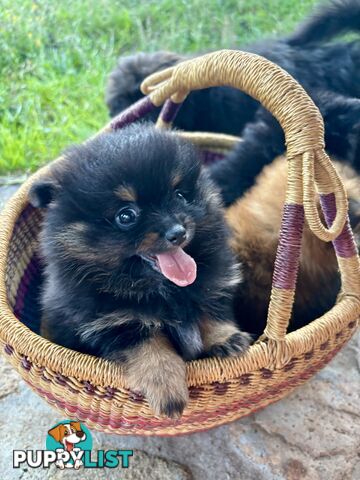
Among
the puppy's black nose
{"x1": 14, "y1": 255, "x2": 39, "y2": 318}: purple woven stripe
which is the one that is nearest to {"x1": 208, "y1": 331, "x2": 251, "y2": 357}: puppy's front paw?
the puppy's black nose

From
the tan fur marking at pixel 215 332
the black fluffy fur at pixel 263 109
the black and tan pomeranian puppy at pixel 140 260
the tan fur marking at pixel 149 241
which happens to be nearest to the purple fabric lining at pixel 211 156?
the black fluffy fur at pixel 263 109

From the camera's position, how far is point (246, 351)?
1330 mm

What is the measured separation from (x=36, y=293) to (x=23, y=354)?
0.60 m

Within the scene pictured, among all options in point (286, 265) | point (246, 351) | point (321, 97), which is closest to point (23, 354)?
point (246, 351)

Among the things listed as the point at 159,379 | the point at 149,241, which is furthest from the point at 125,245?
the point at 159,379

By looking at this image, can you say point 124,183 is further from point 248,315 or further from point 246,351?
point 248,315

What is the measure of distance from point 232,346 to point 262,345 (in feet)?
0.26

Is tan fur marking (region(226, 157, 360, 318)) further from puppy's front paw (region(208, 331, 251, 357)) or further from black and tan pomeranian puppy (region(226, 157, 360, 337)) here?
puppy's front paw (region(208, 331, 251, 357))

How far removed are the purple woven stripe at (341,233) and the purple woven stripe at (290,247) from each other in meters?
0.09

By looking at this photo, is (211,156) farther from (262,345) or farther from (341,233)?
(262,345)

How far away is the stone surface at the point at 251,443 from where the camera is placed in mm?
1670

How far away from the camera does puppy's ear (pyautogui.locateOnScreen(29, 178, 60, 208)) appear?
4.72 feet

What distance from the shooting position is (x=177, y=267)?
1330mm

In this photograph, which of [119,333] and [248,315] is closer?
[119,333]
